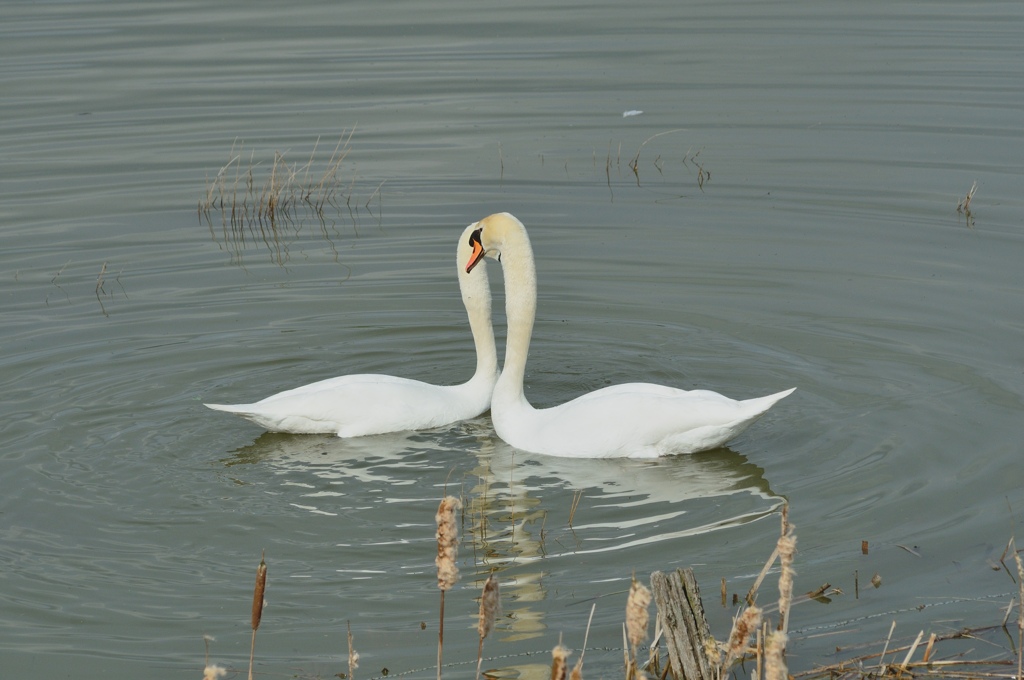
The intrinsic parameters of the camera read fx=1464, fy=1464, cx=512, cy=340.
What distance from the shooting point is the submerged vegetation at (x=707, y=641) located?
3459mm

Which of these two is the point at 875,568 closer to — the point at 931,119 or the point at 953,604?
the point at 953,604

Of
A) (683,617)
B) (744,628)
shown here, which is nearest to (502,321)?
(683,617)

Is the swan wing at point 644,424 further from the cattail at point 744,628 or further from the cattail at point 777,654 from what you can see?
the cattail at point 777,654

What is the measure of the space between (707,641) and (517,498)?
3.34 metres

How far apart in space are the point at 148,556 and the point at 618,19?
15.4 metres

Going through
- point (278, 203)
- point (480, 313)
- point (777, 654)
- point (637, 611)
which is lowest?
point (777, 654)

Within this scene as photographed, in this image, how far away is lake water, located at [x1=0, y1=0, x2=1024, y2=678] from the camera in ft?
20.7

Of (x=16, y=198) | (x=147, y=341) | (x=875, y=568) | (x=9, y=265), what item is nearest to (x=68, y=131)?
(x=16, y=198)

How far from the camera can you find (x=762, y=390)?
348 inches

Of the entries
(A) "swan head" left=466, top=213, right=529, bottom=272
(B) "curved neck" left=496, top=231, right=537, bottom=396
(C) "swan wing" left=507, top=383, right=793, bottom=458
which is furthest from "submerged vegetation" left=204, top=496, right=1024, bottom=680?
(A) "swan head" left=466, top=213, right=529, bottom=272

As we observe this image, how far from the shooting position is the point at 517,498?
7.42 meters

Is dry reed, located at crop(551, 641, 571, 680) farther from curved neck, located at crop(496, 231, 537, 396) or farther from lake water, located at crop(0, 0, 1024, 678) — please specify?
curved neck, located at crop(496, 231, 537, 396)

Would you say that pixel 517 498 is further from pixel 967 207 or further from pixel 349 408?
pixel 967 207

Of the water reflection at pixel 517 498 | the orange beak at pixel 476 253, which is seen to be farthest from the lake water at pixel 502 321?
the orange beak at pixel 476 253
